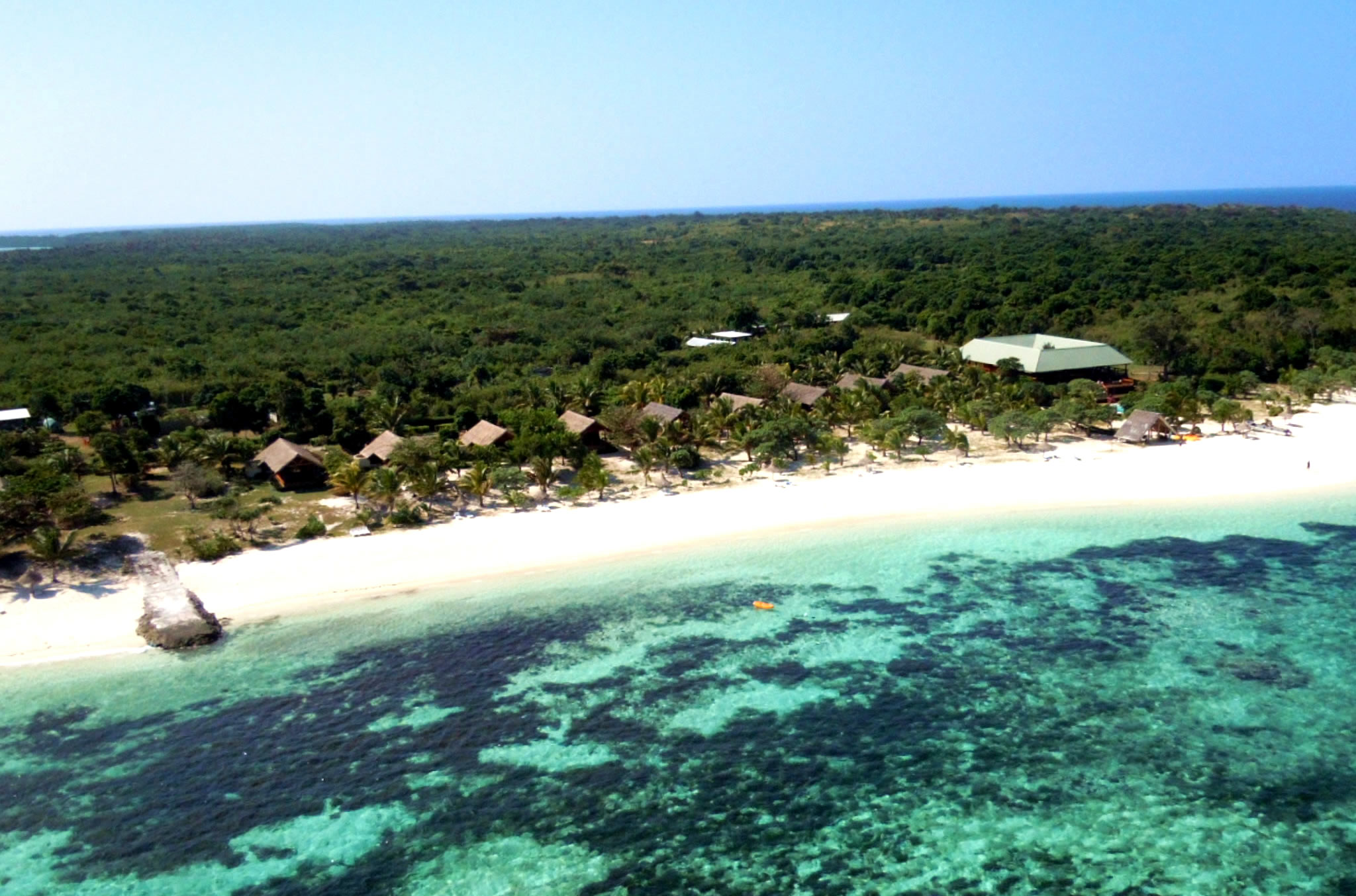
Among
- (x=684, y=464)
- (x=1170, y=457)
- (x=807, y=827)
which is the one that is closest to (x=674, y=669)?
(x=807, y=827)

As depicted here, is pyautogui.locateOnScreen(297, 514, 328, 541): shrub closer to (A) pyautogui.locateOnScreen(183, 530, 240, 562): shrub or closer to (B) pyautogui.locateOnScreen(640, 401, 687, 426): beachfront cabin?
(A) pyautogui.locateOnScreen(183, 530, 240, 562): shrub

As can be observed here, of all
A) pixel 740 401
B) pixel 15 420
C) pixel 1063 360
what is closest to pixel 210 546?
pixel 15 420

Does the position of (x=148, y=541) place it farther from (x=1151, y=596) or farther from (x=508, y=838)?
(x=1151, y=596)

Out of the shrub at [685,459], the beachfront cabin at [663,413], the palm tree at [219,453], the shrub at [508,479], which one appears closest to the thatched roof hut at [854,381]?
the beachfront cabin at [663,413]

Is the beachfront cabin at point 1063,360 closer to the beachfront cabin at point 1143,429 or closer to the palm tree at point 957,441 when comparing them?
the beachfront cabin at point 1143,429

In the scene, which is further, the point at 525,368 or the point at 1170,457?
the point at 525,368

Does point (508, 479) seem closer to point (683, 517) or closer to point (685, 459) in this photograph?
point (683, 517)
